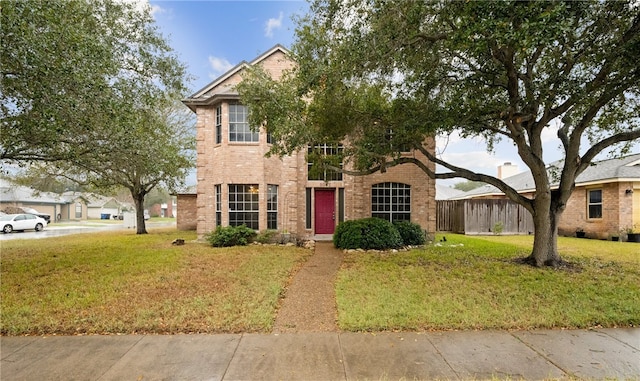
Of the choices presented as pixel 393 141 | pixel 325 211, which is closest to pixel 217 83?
pixel 325 211

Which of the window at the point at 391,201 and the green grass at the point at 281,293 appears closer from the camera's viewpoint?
the green grass at the point at 281,293

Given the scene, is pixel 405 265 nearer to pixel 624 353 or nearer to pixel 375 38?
pixel 624 353

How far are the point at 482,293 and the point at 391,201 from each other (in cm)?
803

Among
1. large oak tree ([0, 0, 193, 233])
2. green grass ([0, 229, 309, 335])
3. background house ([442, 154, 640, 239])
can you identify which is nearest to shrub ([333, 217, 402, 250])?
green grass ([0, 229, 309, 335])

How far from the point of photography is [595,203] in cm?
1545

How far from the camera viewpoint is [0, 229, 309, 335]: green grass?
4.66 meters

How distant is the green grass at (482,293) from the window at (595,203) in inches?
279

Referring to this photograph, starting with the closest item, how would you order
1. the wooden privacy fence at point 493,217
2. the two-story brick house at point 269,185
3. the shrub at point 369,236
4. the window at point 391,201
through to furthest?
1. the shrub at point 369,236
2. the two-story brick house at point 269,185
3. the window at point 391,201
4. the wooden privacy fence at point 493,217

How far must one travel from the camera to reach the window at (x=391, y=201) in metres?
13.9

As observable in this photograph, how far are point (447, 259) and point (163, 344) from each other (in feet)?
26.9

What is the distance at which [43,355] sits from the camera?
3.86 metres

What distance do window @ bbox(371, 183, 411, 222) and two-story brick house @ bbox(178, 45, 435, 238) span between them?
0.15 ft

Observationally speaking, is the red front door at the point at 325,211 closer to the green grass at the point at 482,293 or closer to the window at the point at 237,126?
the window at the point at 237,126

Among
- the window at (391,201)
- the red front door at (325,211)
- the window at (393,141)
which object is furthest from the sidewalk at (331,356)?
the red front door at (325,211)
